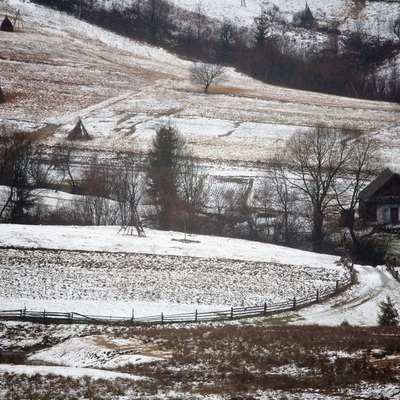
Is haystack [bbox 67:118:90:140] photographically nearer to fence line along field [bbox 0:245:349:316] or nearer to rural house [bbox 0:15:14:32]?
fence line along field [bbox 0:245:349:316]

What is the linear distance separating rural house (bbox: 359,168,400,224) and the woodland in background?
1687 inches

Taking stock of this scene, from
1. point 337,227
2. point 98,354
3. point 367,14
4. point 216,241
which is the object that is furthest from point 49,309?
point 367,14

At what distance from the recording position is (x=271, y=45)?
100500 mm

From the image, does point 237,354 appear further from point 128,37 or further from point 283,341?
point 128,37

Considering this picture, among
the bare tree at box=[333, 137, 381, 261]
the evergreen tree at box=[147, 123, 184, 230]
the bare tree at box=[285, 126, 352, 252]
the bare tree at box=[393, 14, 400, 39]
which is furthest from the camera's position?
the bare tree at box=[393, 14, 400, 39]

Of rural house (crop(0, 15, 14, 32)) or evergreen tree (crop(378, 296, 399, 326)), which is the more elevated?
rural house (crop(0, 15, 14, 32))

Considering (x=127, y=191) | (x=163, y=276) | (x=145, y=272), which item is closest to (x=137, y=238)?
(x=145, y=272)

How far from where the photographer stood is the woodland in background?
89.7 m

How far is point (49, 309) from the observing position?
82.4 ft

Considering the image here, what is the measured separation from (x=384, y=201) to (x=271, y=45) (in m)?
61.1

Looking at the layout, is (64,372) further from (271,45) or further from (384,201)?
(271,45)

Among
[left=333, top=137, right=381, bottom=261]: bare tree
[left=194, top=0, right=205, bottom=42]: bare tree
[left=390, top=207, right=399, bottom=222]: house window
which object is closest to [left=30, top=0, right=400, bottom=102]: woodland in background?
[left=194, top=0, right=205, bottom=42]: bare tree

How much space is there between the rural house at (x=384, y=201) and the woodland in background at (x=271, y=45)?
42840 mm

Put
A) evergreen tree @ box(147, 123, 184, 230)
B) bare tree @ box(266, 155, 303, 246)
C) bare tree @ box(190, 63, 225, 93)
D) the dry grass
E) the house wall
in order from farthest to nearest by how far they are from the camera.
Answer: bare tree @ box(190, 63, 225, 93)
the house wall
evergreen tree @ box(147, 123, 184, 230)
bare tree @ box(266, 155, 303, 246)
the dry grass
